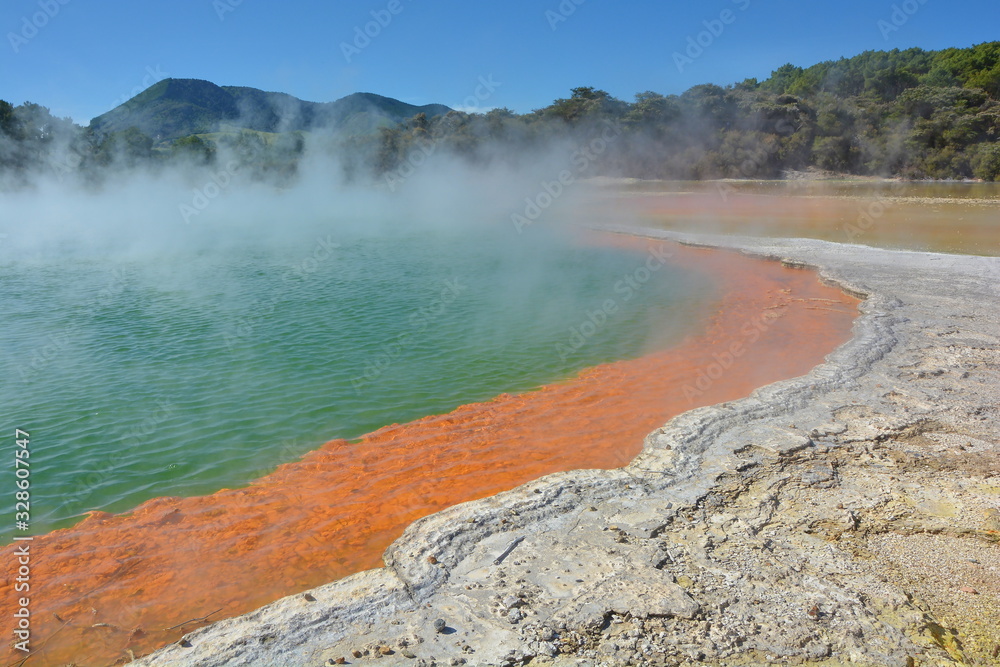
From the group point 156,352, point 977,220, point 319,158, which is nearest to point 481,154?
point 319,158

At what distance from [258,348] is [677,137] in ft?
118

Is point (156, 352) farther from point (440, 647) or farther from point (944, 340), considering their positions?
point (944, 340)

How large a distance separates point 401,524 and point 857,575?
2392 millimetres

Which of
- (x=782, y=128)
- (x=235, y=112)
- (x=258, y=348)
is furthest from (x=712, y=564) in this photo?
(x=235, y=112)

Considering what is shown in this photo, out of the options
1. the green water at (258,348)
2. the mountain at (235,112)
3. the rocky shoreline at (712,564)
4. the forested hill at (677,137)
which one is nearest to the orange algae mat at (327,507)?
the green water at (258,348)

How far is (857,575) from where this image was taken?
249cm

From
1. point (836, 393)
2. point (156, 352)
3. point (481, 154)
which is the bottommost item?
point (836, 393)

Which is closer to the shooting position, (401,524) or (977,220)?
(401,524)

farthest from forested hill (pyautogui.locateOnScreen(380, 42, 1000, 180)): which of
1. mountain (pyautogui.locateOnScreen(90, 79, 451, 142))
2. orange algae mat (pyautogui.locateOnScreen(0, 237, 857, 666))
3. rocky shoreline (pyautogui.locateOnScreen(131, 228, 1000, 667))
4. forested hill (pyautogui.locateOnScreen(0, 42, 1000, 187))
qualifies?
rocky shoreline (pyautogui.locateOnScreen(131, 228, 1000, 667))

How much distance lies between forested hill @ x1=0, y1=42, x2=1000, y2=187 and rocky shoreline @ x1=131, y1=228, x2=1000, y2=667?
95.1ft

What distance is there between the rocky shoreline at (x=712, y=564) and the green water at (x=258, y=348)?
215 cm

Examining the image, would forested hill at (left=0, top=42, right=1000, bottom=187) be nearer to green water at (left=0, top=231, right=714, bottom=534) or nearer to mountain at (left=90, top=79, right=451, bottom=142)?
mountain at (left=90, top=79, right=451, bottom=142)

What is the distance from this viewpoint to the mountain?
48.9 m

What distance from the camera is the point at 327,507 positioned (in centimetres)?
379
